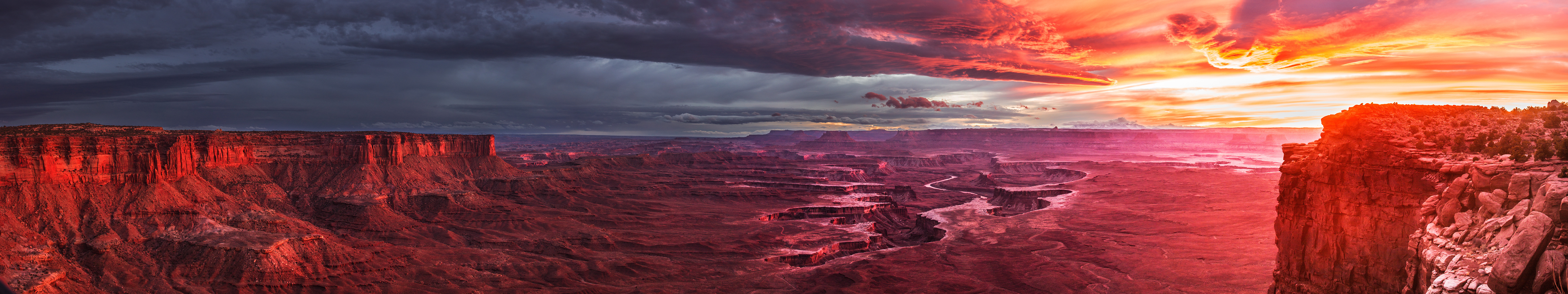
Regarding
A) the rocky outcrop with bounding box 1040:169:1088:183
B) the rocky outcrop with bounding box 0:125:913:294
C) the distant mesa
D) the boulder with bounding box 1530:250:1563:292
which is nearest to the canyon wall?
the boulder with bounding box 1530:250:1563:292

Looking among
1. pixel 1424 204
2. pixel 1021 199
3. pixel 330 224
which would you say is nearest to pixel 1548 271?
pixel 1424 204

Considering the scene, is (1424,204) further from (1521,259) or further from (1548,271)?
(1548,271)

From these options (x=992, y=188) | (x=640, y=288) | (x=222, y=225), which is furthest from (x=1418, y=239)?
(x=992, y=188)

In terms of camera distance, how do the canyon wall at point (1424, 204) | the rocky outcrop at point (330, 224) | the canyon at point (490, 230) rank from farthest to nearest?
the canyon at point (490, 230) → the rocky outcrop at point (330, 224) → the canyon wall at point (1424, 204)

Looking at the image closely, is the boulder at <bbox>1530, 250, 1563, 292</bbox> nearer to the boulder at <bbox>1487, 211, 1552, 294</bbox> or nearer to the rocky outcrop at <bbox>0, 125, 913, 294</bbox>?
the boulder at <bbox>1487, 211, 1552, 294</bbox>

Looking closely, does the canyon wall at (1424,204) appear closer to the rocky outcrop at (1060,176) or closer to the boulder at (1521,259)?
the boulder at (1521,259)

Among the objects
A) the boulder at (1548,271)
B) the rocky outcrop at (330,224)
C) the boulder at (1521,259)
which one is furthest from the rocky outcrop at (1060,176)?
the boulder at (1548,271)
